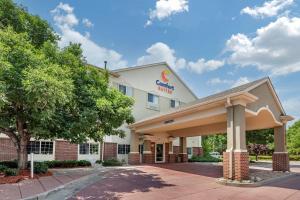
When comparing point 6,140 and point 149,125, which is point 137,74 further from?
point 6,140

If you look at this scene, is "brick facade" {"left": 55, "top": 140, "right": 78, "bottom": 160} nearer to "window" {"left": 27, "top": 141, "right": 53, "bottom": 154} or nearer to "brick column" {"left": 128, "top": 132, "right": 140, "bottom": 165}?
"window" {"left": 27, "top": 141, "right": 53, "bottom": 154}

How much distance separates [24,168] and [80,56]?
7005mm

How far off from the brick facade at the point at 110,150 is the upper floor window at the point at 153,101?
5675 millimetres

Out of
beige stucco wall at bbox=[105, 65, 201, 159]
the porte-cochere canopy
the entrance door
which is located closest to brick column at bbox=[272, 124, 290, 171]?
the porte-cochere canopy

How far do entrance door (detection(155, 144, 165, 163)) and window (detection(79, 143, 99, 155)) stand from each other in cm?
646

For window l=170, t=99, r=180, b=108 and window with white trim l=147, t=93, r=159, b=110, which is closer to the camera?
window with white trim l=147, t=93, r=159, b=110

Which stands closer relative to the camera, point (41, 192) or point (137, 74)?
point (41, 192)

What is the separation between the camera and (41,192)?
9727 mm

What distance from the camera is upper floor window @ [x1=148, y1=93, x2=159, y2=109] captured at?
2700 cm

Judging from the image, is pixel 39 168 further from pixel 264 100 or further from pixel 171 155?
pixel 171 155

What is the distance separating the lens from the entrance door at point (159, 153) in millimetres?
26516

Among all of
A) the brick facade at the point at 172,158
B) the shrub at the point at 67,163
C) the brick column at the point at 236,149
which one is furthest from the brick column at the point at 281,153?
the shrub at the point at 67,163

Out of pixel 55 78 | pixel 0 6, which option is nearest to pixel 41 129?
pixel 55 78

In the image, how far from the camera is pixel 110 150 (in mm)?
23422
